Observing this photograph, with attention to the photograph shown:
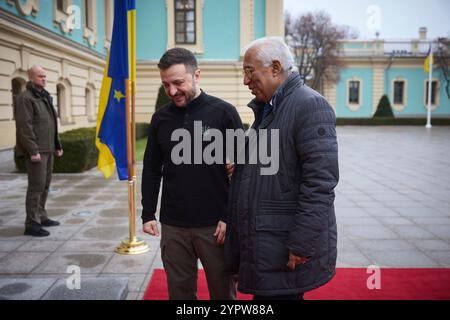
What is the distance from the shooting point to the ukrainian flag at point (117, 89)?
487 centimetres

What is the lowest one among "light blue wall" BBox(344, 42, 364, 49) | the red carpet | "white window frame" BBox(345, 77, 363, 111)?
the red carpet

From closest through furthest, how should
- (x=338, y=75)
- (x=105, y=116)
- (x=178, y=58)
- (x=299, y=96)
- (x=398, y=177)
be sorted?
(x=299, y=96)
(x=178, y=58)
(x=105, y=116)
(x=398, y=177)
(x=338, y=75)

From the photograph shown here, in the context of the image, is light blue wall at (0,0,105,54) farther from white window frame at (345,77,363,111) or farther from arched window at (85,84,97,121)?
white window frame at (345,77,363,111)

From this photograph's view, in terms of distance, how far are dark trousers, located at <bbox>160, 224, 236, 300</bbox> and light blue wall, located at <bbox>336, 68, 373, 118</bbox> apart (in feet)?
137

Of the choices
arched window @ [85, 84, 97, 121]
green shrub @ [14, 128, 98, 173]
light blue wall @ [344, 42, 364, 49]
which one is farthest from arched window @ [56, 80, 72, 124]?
light blue wall @ [344, 42, 364, 49]

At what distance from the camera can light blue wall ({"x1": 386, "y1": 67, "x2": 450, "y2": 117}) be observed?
42.8 m

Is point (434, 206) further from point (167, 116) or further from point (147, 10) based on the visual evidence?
point (147, 10)

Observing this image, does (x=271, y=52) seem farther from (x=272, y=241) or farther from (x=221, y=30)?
(x=221, y=30)

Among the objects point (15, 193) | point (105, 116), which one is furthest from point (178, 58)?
point (15, 193)

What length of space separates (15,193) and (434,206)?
757cm

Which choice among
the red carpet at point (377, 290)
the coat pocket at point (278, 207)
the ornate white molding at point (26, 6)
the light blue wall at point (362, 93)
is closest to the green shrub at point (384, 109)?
the light blue wall at point (362, 93)

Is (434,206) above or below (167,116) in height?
below

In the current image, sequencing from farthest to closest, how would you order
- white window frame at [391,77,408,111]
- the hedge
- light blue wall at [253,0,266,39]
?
white window frame at [391,77,408,111]
the hedge
light blue wall at [253,0,266,39]

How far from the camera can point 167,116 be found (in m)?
2.85
